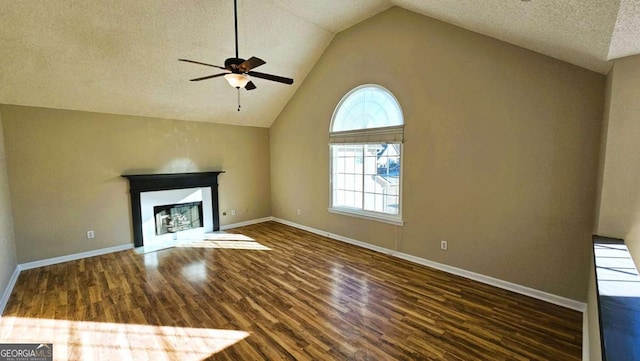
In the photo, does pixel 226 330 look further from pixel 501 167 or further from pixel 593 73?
pixel 593 73

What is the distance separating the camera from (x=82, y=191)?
4363 mm

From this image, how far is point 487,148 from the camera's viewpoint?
3.27 metres

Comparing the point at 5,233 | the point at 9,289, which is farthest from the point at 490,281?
the point at 5,233

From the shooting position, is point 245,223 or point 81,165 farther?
point 245,223

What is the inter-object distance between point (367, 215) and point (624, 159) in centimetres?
313

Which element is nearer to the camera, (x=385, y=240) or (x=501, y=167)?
(x=501, y=167)

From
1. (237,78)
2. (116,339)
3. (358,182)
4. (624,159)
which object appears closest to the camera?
(624,159)

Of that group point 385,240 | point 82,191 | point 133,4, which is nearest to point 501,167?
point 385,240

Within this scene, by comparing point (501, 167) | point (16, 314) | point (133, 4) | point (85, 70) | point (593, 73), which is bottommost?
point (16, 314)

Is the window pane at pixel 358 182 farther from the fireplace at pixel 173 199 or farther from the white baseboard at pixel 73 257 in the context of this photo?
the white baseboard at pixel 73 257

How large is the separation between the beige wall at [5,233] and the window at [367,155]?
4.50 m

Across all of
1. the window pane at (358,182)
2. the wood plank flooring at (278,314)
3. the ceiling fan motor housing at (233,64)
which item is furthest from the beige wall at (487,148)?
the ceiling fan motor housing at (233,64)

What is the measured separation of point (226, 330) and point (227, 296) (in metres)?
0.65

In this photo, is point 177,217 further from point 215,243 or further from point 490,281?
point 490,281
